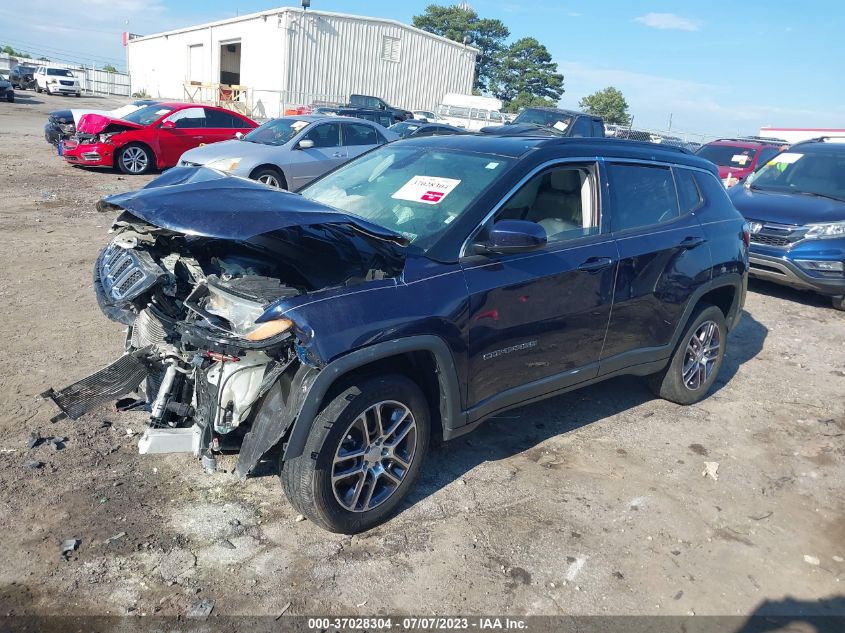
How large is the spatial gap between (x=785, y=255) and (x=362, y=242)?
6882 mm

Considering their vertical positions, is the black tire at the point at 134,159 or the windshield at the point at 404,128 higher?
the windshield at the point at 404,128

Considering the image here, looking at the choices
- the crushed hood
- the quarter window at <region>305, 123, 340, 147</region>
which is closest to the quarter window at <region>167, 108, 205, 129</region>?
the crushed hood

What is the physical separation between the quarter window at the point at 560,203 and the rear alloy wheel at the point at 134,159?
12.7 metres

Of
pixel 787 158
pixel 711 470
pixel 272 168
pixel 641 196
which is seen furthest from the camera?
pixel 272 168

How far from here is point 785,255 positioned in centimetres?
831

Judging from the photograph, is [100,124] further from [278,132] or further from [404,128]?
[404,128]

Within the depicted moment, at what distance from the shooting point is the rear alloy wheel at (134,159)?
1440cm

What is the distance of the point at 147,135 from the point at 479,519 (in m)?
13.5

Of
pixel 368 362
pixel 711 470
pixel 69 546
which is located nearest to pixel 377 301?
pixel 368 362

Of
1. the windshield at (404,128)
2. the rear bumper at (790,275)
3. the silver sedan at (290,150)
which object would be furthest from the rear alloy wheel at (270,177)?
the rear bumper at (790,275)

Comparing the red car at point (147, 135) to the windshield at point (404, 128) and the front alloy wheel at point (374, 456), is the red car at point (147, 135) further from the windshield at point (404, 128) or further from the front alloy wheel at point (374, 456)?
the front alloy wheel at point (374, 456)

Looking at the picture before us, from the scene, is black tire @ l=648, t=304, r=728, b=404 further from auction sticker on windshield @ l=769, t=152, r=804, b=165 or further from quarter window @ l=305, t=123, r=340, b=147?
quarter window @ l=305, t=123, r=340, b=147

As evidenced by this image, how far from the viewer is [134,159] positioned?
1459cm

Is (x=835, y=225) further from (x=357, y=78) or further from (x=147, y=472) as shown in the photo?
(x=357, y=78)
